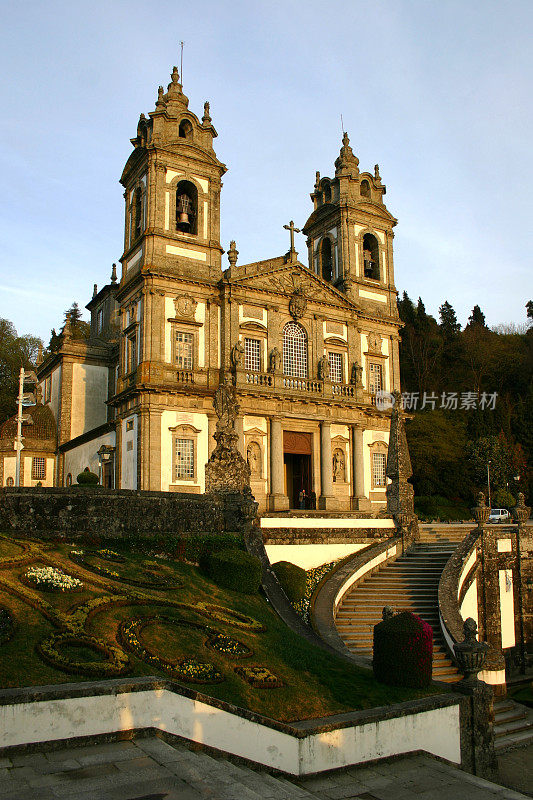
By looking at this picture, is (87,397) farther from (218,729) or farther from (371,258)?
(218,729)

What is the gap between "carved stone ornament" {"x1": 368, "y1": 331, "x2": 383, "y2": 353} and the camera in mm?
38062

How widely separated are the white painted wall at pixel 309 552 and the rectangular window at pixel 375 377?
17686 mm

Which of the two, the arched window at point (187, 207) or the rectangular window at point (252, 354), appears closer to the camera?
the rectangular window at point (252, 354)

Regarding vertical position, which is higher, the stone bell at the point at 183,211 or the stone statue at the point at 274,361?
the stone bell at the point at 183,211

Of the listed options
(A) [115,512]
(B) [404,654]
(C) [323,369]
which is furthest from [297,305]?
(B) [404,654]

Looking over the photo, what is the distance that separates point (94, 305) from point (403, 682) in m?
41.7

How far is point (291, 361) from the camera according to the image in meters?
34.8

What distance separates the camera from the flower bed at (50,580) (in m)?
10.2

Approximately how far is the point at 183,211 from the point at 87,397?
43.7ft

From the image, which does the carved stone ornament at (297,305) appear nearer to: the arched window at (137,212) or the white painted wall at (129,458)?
the arched window at (137,212)

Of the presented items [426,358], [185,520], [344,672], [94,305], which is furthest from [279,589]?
[426,358]

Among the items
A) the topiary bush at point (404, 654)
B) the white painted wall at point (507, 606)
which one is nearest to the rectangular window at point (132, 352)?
the white painted wall at point (507, 606)

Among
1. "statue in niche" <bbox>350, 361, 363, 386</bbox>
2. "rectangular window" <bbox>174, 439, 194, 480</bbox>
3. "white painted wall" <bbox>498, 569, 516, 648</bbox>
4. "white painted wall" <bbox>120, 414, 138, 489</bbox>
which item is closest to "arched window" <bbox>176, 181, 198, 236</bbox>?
"white painted wall" <bbox>120, 414, 138, 489</bbox>

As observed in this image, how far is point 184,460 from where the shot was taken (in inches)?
1189
